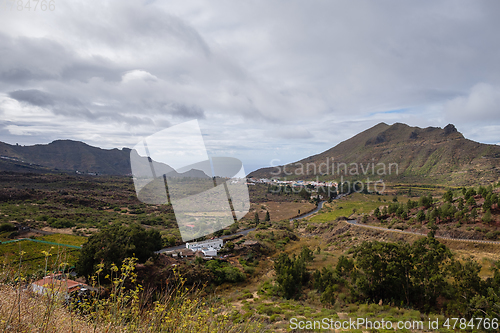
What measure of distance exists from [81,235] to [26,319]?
33.2 metres

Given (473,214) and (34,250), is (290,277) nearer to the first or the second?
(473,214)

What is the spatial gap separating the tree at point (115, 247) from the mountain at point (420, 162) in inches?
3104

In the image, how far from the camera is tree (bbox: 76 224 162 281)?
15.6 meters

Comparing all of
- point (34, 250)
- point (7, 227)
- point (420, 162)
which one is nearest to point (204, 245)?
point (34, 250)

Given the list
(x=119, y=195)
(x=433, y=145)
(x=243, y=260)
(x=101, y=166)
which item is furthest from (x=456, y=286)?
(x=101, y=166)

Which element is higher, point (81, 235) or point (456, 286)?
point (456, 286)

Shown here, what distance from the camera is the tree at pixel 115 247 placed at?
15.6 metres

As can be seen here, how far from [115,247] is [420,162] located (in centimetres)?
11152

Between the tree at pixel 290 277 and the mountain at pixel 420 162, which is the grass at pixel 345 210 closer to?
the tree at pixel 290 277

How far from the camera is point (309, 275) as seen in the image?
681 inches

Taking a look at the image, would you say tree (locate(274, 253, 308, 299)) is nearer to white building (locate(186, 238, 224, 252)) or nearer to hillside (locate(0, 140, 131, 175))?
white building (locate(186, 238, 224, 252))

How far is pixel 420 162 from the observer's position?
96438mm

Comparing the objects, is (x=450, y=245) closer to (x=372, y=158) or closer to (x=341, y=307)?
(x=341, y=307)

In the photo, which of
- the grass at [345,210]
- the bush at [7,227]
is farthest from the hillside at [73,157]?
the grass at [345,210]
